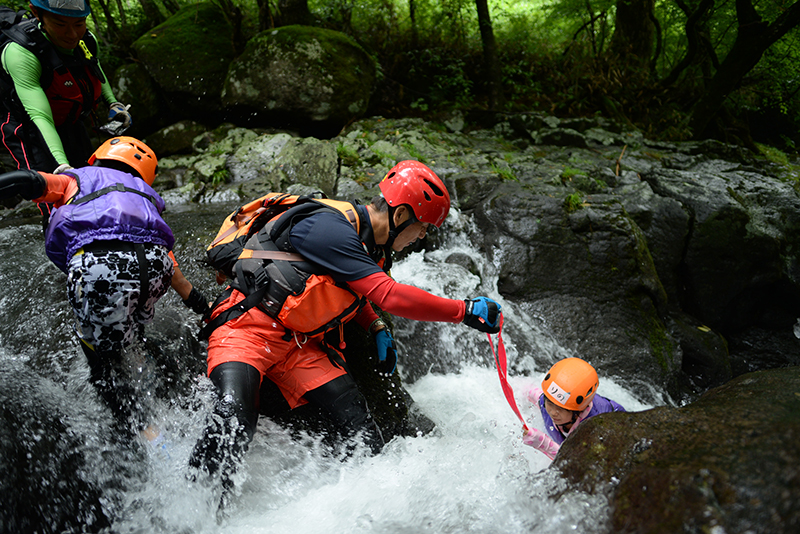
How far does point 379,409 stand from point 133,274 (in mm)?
2020

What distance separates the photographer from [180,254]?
4707 millimetres

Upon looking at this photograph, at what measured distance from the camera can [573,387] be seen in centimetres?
359

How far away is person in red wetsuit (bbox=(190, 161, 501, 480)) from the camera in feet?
8.21

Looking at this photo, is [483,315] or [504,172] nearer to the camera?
[483,315]

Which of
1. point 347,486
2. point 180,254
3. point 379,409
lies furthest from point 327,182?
point 347,486

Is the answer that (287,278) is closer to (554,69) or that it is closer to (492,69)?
(492,69)

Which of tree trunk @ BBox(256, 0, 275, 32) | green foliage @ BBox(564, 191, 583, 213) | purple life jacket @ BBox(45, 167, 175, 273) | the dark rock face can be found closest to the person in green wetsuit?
purple life jacket @ BBox(45, 167, 175, 273)

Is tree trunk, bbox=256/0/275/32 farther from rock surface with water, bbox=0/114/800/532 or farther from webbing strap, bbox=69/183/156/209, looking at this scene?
webbing strap, bbox=69/183/156/209

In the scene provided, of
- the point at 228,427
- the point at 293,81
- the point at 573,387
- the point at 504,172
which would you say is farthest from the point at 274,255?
the point at 293,81

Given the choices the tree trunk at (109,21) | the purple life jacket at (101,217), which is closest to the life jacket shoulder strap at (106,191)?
the purple life jacket at (101,217)

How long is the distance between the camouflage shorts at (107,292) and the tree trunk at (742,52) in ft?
40.7

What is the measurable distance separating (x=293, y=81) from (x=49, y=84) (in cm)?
613

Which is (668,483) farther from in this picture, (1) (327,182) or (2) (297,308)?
(1) (327,182)

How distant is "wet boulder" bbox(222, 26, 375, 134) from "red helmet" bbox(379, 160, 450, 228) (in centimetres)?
687
